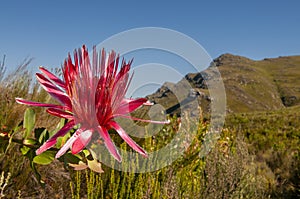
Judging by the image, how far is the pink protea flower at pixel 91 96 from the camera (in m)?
0.56

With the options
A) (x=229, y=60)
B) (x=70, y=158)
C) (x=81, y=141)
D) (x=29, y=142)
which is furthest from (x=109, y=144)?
(x=229, y=60)

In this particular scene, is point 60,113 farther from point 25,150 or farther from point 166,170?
point 166,170

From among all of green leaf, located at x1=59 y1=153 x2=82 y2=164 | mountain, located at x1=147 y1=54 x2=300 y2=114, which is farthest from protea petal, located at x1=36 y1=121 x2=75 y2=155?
mountain, located at x1=147 y1=54 x2=300 y2=114

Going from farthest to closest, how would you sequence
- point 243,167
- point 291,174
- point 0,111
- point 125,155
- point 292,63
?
point 292,63 → point 291,174 → point 243,167 → point 0,111 → point 125,155

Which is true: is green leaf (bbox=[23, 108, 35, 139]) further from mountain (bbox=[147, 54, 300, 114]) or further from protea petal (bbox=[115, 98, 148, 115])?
mountain (bbox=[147, 54, 300, 114])

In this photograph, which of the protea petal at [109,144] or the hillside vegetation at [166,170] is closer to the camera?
the protea petal at [109,144]

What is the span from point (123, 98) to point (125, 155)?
1.90m

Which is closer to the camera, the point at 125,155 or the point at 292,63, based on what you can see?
the point at 125,155

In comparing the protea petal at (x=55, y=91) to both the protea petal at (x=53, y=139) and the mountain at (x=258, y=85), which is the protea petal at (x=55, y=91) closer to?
the protea petal at (x=53, y=139)

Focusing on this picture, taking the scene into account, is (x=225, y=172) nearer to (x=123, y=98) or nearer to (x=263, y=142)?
(x=123, y=98)

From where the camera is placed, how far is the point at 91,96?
21.8 inches

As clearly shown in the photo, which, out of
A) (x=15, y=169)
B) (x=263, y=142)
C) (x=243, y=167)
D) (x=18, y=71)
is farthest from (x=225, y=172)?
(x=263, y=142)

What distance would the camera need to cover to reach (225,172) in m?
2.95

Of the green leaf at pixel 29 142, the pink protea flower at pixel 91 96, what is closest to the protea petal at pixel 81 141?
the pink protea flower at pixel 91 96
